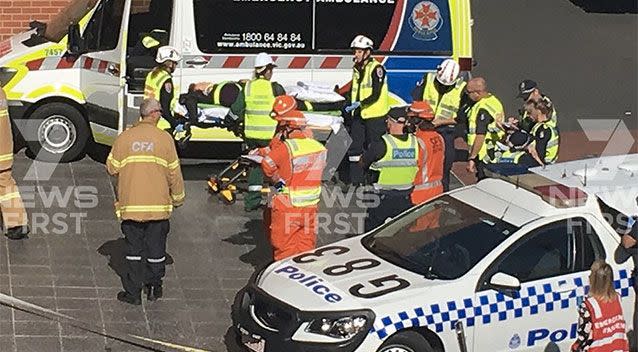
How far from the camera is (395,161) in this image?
36.3 ft

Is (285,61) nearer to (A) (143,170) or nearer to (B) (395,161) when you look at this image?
(B) (395,161)

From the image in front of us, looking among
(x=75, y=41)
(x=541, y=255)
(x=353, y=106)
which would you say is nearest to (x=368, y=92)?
(x=353, y=106)

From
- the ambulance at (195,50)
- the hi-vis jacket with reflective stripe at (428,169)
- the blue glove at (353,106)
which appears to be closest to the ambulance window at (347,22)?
the ambulance at (195,50)

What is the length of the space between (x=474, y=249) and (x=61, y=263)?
428 cm

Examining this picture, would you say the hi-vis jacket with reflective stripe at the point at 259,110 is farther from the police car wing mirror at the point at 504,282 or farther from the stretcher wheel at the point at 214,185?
the police car wing mirror at the point at 504,282

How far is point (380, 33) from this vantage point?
15211 millimetres

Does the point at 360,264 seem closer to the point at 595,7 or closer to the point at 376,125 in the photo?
the point at 376,125

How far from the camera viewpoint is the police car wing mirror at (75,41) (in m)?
14.9

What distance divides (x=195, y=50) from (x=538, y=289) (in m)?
6.53

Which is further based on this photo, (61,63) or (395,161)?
(61,63)

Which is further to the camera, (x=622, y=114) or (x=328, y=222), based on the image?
(x=622, y=114)

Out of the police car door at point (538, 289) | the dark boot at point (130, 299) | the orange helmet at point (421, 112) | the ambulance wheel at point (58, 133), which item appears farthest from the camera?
the ambulance wheel at point (58, 133)

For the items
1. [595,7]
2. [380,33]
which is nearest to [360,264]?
[380,33]

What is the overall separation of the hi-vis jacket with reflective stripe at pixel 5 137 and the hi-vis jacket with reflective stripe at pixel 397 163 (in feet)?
11.1
